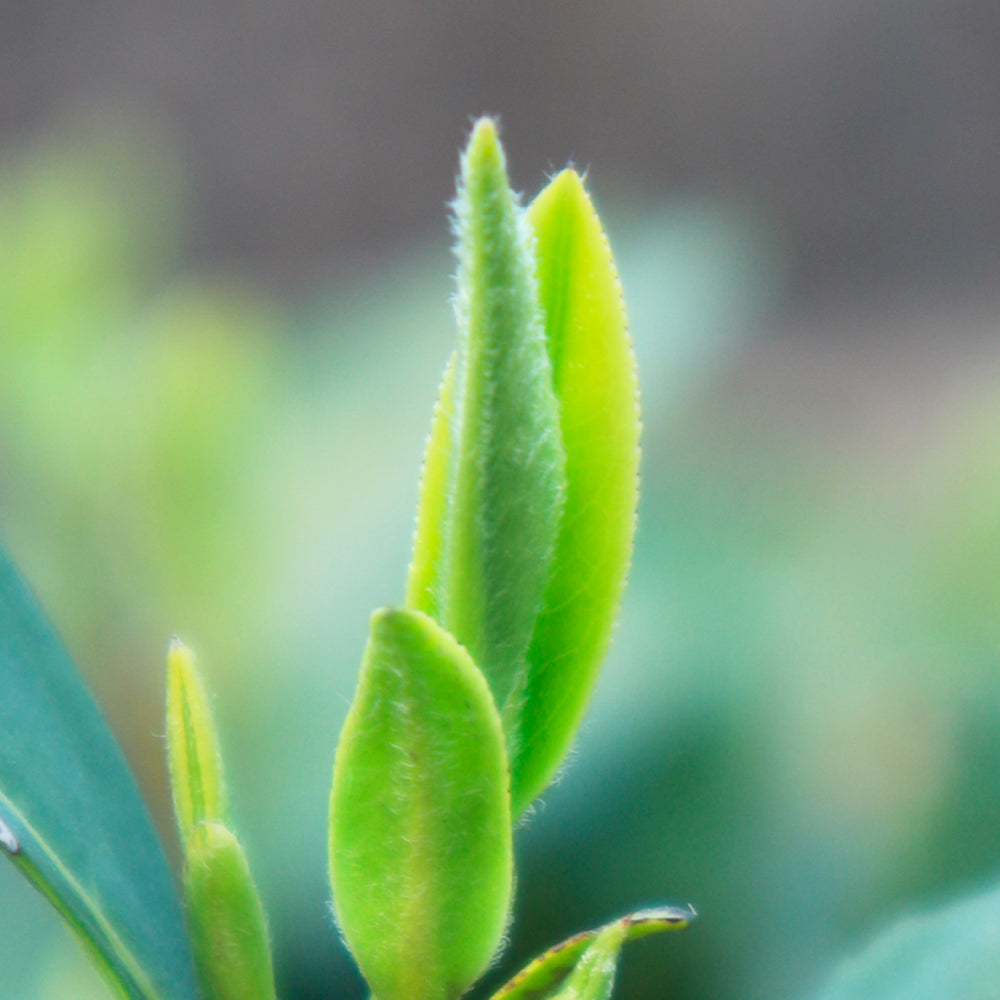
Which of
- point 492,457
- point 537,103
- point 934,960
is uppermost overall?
point 537,103

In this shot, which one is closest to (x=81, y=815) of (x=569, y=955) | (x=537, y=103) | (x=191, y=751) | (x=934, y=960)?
(x=191, y=751)

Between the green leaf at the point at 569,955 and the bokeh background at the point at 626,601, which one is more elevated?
the bokeh background at the point at 626,601

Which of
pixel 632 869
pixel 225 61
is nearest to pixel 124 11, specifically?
pixel 225 61

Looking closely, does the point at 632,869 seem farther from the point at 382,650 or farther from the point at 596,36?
the point at 596,36

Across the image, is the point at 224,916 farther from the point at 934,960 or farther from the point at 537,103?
the point at 537,103

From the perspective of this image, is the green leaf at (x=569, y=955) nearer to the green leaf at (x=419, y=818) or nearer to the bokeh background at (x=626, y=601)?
the green leaf at (x=419, y=818)

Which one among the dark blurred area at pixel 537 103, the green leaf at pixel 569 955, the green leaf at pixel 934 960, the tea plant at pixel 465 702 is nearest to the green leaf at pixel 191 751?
the tea plant at pixel 465 702
